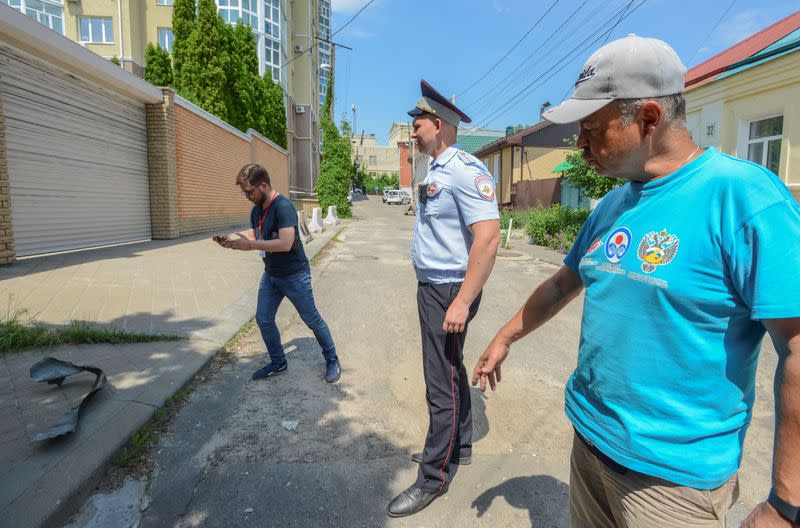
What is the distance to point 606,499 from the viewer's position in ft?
5.20

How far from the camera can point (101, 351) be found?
433cm

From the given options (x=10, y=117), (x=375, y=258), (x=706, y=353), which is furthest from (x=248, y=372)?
(x=375, y=258)

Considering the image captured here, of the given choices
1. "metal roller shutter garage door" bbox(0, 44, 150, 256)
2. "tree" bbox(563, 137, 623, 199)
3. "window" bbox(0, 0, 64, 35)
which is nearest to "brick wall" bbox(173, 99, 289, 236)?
"metal roller shutter garage door" bbox(0, 44, 150, 256)

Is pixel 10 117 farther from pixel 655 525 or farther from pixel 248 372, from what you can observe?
pixel 655 525

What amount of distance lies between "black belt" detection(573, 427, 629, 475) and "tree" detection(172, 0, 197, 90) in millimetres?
22984

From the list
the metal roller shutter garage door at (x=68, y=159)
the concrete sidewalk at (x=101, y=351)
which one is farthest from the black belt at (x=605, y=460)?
the metal roller shutter garage door at (x=68, y=159)

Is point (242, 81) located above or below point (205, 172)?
above

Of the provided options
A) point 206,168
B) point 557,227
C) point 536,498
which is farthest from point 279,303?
point 557,227

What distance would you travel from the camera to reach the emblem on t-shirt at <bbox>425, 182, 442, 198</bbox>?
2.60 metres

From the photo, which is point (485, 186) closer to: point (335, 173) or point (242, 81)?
point (242, 81)

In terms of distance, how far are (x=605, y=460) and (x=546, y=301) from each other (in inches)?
23.6

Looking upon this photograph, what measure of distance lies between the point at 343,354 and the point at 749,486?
340 cm

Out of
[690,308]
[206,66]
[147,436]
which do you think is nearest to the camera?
[690,308]

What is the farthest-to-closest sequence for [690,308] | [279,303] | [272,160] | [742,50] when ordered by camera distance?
[272,160] → [742,50] → [279,303] → [690,308]
